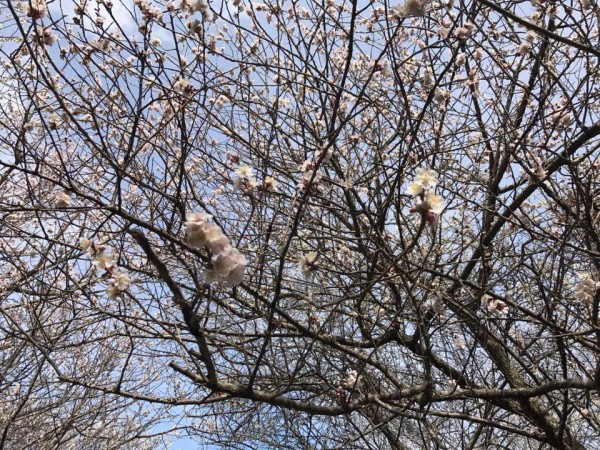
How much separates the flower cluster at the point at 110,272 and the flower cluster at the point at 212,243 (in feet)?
2.22

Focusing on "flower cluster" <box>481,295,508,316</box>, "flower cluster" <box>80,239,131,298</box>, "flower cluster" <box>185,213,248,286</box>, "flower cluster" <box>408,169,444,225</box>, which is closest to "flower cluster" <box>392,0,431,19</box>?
"flower cluster" <box>408,169,444,225</box>

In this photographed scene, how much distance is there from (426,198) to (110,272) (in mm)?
1264

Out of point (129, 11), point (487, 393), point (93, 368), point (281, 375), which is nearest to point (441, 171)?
point (487, 393)

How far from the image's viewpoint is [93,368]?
5.86 m

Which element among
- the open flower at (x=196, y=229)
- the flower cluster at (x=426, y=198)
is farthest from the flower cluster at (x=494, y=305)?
the open flower at (x=196, y=229)

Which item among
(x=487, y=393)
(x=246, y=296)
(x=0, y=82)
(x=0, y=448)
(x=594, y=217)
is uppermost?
(x=0, y=82)

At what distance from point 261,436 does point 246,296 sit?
1.53m

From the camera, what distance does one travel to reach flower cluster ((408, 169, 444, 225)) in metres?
1.91

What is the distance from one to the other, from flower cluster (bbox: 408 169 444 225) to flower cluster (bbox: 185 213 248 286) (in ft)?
2.31

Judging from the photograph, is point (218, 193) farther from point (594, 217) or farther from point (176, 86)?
point (594, 217)

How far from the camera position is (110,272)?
2.17 m

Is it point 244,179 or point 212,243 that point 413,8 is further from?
point 212,243

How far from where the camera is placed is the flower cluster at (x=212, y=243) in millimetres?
1583

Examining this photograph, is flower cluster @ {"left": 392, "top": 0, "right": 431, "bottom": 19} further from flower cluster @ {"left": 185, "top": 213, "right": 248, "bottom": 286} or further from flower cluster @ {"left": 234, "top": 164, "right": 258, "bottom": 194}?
flower cluster @ {"left": 185, "top": 213, "right": 248, "bottom": 286}
